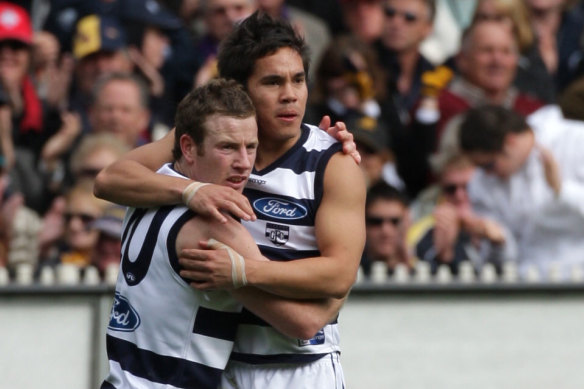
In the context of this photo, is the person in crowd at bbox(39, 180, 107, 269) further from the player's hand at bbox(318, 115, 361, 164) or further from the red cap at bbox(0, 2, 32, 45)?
the player's hand at bbox(318, 115, 361, 164)

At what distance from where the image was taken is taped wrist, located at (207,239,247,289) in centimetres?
439

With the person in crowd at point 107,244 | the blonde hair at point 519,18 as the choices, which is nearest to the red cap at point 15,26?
the person in crowd at point 107,244

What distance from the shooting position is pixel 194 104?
178 inches

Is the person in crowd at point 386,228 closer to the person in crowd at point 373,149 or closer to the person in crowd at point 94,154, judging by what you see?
the person in crowd at point 373,149

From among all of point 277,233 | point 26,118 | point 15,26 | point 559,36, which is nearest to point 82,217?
point 26,118

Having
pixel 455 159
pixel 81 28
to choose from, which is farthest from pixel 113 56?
pixel 455 159

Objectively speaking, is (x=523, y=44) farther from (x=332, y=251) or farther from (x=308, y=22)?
(x=332, y=251)

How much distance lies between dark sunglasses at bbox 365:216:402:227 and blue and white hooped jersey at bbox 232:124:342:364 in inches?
130

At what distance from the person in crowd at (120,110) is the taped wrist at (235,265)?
427cm

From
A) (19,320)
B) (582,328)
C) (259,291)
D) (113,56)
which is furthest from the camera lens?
(113,56)

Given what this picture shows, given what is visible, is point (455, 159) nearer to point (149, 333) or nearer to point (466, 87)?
point (466, 87)

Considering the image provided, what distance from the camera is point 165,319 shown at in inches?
179

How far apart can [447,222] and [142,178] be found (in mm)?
3788

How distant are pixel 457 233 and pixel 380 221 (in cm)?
48
